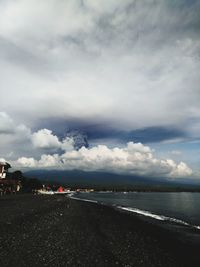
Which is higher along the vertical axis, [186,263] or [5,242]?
[5,242]

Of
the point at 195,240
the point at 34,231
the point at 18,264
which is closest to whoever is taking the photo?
the point at 18,264

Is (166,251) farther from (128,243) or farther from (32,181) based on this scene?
(32,181)

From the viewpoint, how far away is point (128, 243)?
19.7 meters

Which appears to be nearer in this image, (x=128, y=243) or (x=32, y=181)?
(x=128, y=243)

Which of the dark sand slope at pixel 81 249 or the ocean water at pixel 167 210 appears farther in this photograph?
the ocean water at pixel 167 210

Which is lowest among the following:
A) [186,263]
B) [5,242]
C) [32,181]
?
[186,263]

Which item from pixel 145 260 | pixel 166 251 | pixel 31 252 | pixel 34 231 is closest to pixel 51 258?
pixel 31 252

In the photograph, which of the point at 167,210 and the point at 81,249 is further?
the point at 167,210

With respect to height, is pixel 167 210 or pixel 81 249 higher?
pixel 167 210

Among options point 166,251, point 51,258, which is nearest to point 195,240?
point 166,251

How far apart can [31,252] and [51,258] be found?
51.1 inches

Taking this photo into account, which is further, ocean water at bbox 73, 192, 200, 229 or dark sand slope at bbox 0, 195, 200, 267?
ocean water at bbox 73, 192, 200, 229

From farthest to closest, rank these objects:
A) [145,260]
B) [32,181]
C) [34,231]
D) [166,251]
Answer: [32,181] → [34,231] → [166,251] → [145,260]

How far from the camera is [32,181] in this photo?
532 ft
